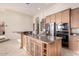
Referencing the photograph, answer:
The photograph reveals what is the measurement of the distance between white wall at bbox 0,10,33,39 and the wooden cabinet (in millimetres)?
6979

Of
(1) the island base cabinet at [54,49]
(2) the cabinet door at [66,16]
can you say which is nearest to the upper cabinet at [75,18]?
(2) the cabinet door at [66,16]

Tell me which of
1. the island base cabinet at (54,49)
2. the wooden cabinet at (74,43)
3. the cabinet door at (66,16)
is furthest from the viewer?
the cabinet door at (66,16)

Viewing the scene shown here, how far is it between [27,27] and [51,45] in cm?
873

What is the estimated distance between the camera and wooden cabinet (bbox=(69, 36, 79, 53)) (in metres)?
4.34

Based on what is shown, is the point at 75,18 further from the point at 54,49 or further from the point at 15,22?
the point at 15,22

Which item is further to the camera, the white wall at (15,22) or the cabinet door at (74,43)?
the white wall at (15,22)

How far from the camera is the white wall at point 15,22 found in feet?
34.3

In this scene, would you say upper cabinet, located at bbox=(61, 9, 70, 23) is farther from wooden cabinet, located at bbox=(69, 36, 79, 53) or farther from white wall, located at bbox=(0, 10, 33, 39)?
white wall, located at bbox=(0, 10, 33, 39)

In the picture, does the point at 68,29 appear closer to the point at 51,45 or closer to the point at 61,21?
the point at 61,21

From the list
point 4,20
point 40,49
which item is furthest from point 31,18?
point 40,49

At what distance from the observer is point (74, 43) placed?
14.8 ft

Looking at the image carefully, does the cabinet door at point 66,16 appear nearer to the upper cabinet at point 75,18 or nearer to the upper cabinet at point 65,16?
the upper cabinet at point 65,16

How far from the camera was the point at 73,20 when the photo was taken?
4.73 m

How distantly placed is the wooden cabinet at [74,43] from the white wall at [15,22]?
6.98 m
